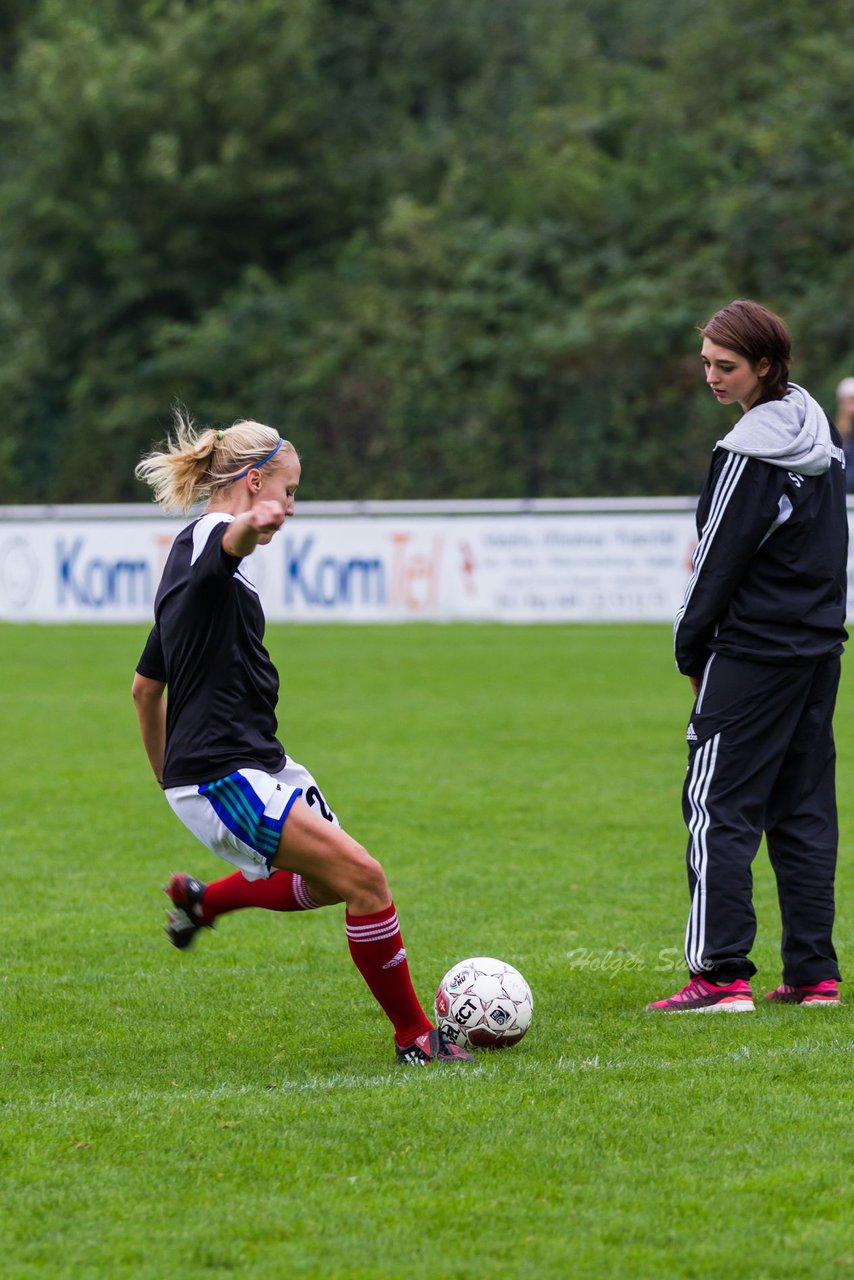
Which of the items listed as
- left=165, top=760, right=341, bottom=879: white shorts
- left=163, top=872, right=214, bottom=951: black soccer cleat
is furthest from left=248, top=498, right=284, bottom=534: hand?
left=163, top=872, right=214, bottom=951: black soccer cleat

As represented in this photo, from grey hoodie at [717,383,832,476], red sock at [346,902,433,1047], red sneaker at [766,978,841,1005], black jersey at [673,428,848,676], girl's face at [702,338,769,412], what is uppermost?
girl's face at [702,338,769,412]

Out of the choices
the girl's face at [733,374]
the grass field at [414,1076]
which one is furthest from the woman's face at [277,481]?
the grass field at [414,1076]

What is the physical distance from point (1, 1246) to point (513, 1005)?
6.02 ft

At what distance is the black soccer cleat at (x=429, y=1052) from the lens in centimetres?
480

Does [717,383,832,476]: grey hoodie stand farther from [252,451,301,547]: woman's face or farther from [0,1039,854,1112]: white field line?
[0,1039,854,1112]: white field line

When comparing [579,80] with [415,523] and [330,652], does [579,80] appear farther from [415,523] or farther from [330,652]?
[330,652]

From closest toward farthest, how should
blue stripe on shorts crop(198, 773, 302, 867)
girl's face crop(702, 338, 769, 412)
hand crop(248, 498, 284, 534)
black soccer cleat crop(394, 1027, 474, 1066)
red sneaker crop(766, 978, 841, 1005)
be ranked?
hand crop(248, 498, 284, 534), blue stripe on shorts crop(198, 773, 302, 867), black soccer cleat crop(394, 1027, 474, 1066), girl's face crop(702, 338, 769, 412), red sneaker crop(766, 978, 841, 1005)

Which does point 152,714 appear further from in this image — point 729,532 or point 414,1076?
point 729,532

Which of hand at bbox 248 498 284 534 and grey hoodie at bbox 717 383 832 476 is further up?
grey hoodie at bbox 717 383 832 476

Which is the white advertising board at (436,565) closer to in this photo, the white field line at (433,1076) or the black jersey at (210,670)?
the white field line at (433,1076)

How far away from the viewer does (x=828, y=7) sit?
3153 cm

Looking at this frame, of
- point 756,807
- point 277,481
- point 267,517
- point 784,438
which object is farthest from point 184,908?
point 784,438

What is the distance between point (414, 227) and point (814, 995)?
93.1 ft

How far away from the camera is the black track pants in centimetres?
522
